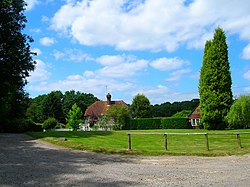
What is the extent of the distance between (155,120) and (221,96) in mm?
13884

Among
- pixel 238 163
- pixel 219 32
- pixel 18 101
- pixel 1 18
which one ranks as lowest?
pixel 238 163

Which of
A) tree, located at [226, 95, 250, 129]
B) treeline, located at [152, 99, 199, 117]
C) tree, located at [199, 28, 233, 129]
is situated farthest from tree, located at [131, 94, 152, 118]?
tree, located at [226, 95, 250, 129]

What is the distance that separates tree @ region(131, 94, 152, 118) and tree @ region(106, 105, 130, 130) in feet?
80.6

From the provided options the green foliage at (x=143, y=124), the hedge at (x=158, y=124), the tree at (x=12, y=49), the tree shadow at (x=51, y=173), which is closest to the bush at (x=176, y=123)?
the hedge at (x=158, y=124)

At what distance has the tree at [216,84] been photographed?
3706 centimetres

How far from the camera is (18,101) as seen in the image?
3600cm

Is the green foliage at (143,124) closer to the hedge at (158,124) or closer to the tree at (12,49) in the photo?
the hedge at (158,124)

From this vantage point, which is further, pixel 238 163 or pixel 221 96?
pixel 221 96

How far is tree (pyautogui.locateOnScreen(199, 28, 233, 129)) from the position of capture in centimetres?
3706

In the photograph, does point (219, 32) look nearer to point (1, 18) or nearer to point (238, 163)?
point (1, 18)

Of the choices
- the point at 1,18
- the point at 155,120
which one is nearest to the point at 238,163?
the point at 1,18

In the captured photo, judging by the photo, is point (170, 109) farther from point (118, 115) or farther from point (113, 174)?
point (113, 174)

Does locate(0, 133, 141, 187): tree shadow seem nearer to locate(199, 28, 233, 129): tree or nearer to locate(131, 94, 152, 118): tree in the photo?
locate(199, 28, 233, 129): tree

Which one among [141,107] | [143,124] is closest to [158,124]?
[143,124]
